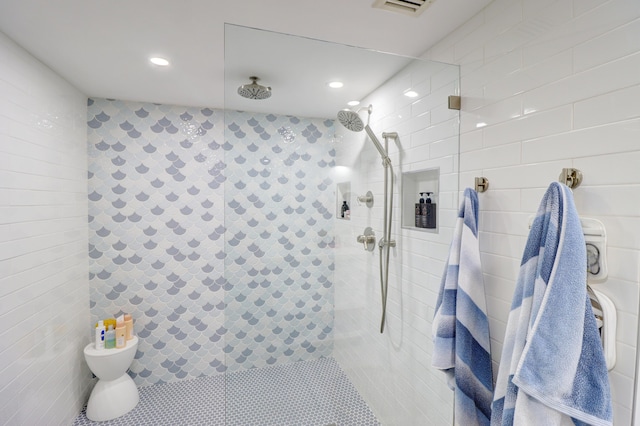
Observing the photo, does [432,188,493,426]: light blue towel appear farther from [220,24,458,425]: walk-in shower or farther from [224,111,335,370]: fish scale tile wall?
[224,111,335,370]: fish scale tile wall

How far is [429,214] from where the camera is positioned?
1.60 meters

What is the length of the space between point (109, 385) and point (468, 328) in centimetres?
254

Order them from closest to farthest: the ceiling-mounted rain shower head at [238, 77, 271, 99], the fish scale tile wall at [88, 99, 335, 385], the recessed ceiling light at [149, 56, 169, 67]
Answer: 1. the ceiling-mounted rain shower head at [238, 77, 271, 99]
2. the recessed ceiling light at [149, 56, 169, 67]
3. the fish scale tile wall at [88, 99, 335, 385]

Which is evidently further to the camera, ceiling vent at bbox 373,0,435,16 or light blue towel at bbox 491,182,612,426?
ceiling vent at bbox 373,0,435,16

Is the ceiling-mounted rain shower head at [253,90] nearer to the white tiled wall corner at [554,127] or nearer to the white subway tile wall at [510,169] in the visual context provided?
the white subway tile wall at [510,169]

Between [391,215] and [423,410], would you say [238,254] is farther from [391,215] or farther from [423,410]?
[423,410]

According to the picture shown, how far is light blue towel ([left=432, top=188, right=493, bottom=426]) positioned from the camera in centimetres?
125

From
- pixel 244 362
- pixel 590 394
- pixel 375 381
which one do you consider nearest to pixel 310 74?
pixel 244 362

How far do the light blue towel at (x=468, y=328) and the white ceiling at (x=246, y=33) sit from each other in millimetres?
792

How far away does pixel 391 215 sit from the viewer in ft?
5.44

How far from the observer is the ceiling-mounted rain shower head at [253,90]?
4.64ft

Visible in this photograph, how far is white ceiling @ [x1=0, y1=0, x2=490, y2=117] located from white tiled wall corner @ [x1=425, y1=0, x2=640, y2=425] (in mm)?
284

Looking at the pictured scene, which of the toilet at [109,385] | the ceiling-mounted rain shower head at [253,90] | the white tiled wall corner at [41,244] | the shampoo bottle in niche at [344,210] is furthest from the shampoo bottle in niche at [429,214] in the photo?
the toilet at [109,385]

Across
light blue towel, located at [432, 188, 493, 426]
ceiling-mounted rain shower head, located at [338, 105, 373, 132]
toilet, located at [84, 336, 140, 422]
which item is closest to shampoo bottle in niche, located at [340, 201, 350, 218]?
ceiling-mounted rain shower head, located at [338, 105, 373, 132]
